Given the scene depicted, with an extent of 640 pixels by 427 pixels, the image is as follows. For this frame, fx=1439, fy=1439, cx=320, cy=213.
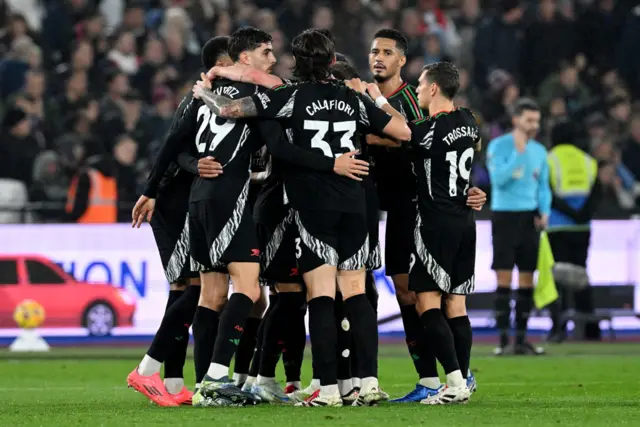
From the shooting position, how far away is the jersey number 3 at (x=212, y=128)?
8648mm

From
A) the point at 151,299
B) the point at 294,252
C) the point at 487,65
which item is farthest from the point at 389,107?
the point at 487,65

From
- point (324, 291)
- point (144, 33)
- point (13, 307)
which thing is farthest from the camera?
point (144, 33)

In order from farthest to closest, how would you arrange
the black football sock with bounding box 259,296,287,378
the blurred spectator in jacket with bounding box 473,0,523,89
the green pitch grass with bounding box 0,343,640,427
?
the blurred spectator in jacket with bounding box 473,0,523,89 < the black football sock with bounding box 259,296,287,378 < the green pitch grass with bounding box 0,343,640,427

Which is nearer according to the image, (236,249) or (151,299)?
(236,249)

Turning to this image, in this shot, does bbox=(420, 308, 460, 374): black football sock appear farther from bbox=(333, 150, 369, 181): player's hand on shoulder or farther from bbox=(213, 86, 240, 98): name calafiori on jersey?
bbox=(213, 86, 240, 98): name calafiori on jersey

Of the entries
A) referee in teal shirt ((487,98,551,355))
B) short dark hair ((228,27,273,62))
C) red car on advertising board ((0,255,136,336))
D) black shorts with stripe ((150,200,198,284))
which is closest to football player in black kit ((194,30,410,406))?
short dark hair ((228,27,273,62))

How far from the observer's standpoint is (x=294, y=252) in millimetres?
8961

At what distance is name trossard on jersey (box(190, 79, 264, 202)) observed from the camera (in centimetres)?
860

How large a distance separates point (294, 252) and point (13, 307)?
23.8ft

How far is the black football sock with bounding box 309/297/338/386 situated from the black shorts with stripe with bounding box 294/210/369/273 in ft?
0.76

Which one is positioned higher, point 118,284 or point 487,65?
point 487,65

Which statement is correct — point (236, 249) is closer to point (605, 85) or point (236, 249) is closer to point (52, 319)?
point (52, 319)

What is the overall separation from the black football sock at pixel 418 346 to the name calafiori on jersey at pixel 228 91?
1.91 meters

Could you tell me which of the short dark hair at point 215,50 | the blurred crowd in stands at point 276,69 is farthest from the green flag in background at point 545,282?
the short dark hair at point 215,50
